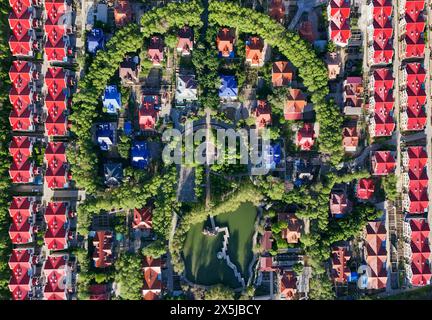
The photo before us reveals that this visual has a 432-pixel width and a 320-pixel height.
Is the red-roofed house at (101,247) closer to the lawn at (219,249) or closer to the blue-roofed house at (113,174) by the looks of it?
the blue-roofed house at (113,174)

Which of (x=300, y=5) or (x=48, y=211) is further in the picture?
(x=300, y=5)

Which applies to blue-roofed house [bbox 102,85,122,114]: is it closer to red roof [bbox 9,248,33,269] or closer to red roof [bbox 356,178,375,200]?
red roof [bbox 9,248,33,269]

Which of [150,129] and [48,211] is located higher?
[150,129]

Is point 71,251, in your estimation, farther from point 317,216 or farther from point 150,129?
point 317,216

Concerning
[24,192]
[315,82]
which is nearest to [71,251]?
[24,192]

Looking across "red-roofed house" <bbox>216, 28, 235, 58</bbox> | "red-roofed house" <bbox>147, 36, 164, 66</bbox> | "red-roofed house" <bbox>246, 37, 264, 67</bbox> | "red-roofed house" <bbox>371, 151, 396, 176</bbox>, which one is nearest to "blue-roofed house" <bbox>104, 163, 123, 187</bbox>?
"red-roofed house" <bbox>147, 36, 164, 66</bbox>

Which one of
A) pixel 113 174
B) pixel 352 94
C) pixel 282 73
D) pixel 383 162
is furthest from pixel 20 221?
pixel 383 162

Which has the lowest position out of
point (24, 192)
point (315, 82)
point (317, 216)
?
point (317, 216)
